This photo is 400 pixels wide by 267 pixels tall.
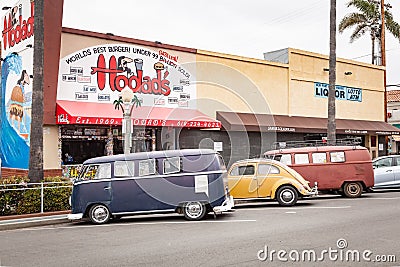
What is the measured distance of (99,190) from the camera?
1335cm

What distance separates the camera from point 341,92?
31.5m

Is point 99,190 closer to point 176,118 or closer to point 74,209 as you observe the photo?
point 74,209

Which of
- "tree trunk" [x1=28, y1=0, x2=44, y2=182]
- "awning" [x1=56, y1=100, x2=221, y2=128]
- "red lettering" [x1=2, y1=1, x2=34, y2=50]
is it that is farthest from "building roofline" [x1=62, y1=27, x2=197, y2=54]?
"tree trunk" [x1=28, y1=0, x2=44, y2=182]

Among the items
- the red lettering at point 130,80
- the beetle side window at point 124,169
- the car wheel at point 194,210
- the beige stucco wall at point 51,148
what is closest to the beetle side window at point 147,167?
the beetle side window at point 124,169

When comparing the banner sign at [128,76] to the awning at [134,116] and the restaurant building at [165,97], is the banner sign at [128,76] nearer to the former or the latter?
the restaurant building at [165,97]

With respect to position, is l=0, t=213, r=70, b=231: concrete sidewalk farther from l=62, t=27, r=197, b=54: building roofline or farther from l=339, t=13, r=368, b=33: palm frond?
l=339, t=13, r=368, b=33: palm frond

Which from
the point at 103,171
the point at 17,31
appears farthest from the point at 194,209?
the point at 17,31

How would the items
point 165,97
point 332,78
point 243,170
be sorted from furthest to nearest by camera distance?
point 332,78 < point 165,97 < point 243,170

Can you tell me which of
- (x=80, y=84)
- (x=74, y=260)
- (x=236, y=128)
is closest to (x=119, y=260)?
(x=74, y=260)

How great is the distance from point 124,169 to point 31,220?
117 inches

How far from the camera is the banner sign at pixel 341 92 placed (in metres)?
30.1

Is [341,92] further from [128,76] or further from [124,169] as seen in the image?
[124,169]

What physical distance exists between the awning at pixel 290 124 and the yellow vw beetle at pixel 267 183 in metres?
7.75


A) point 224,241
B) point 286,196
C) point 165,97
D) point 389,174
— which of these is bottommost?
point 224,241
